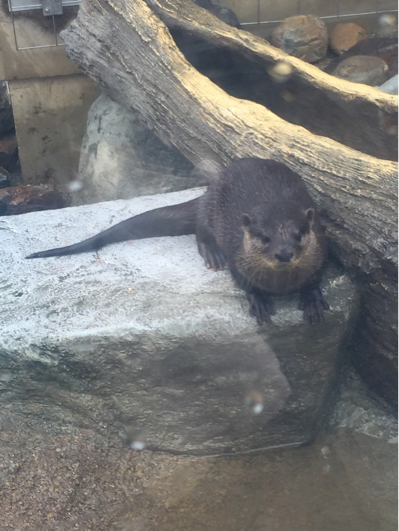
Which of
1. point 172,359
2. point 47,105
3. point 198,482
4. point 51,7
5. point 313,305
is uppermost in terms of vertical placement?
point 51,7

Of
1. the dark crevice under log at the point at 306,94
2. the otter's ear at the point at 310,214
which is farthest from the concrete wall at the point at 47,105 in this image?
the otter's ear at the point at 310,214

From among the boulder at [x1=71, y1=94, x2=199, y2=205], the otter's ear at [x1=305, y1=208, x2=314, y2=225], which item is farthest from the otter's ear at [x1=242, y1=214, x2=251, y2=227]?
the boulder at [x1=71, y1=94, x2=199, y2=205]

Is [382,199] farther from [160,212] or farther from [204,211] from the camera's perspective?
[160,212]

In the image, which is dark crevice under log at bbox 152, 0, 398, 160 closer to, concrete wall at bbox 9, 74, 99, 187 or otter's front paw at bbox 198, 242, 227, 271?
otter's front paw at bbox 198, 242, 227, 271

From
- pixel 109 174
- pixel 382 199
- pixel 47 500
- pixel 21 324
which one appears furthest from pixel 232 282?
pixel 109 174

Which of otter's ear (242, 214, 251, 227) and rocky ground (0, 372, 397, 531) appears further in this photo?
otter's ear (242, 214, 251, 227)

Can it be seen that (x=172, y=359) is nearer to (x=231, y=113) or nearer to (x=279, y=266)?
(x=279, y=266)

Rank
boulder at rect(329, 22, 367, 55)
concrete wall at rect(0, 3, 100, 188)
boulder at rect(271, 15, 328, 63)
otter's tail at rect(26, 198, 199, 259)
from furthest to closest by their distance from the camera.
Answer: concrete wall at rect(0, 3, 100, 188) → boulder at rect(271, 15, 328, 63) → boulder at rect(329, 22, 367, 55) → otter's tail at rect(26, 198, 199, 259)

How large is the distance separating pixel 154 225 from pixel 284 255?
770 millimetres

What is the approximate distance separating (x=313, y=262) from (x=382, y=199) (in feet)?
0.91

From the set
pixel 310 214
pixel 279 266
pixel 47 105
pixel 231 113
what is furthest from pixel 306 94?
pixel 47 105

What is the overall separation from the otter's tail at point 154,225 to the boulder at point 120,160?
→ 750 mm

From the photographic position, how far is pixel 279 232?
1684 mm

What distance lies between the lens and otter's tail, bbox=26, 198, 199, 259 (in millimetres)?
2225
